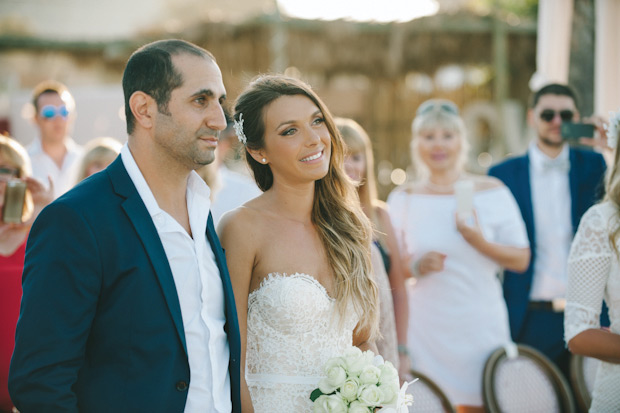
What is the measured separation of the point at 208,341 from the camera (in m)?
2.30

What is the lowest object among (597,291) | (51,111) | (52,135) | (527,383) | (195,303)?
(527,383)

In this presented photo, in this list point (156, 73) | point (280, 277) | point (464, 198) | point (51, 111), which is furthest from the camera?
point (51, 111)

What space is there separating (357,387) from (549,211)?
3159 mm

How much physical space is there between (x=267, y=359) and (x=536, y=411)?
8.48ft

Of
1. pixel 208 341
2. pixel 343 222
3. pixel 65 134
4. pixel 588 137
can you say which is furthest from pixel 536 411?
pixel 65 134

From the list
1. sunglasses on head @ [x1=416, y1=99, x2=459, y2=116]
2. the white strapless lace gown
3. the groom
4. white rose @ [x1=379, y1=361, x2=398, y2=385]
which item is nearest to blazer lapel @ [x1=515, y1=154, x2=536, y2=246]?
sunglasses on head @ [x1=416, y1=99, x2=459, y2=116]

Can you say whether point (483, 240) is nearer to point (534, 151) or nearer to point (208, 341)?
point (534, 151)

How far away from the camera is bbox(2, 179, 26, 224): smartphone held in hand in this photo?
12.3ft

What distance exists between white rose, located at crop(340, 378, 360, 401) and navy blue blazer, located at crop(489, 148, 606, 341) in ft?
9.47

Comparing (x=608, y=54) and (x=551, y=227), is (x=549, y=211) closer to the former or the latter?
(x=551, y=227)

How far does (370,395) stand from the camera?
99.0 inches

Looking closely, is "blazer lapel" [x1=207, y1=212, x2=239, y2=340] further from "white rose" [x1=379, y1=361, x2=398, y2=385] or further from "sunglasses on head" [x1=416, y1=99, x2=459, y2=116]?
"sunglasses on head" [x1=416, y1=99, x2=459, y2=116]

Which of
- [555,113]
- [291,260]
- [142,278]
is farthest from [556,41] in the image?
[142,278]

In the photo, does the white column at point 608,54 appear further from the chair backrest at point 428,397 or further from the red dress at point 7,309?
the red dress at point 7,309
